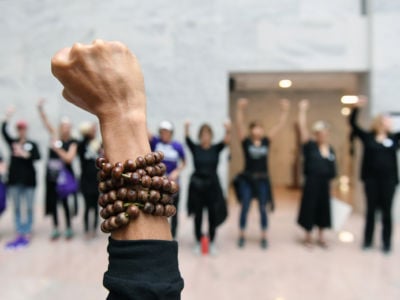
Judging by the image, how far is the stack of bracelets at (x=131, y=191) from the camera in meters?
0.76

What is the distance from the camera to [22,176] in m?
4.78

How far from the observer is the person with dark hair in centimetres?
72

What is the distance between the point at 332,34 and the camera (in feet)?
21.8

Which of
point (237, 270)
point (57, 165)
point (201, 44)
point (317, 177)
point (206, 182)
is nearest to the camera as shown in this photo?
point (237, 270)

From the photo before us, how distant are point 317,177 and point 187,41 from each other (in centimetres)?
387

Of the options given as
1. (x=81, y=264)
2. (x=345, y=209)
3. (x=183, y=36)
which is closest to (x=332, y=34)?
(x=183, y=36)

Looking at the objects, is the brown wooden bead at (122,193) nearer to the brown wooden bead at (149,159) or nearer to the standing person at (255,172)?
the brown wooden bead at (149,159)

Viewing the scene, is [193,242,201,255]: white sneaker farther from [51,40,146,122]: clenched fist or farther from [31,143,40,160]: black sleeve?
[51,40,146,122]: clenched fist

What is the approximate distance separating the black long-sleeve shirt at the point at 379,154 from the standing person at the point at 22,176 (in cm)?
443

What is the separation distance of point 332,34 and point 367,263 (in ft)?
14.5

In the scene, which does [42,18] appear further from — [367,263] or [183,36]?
[367,263]

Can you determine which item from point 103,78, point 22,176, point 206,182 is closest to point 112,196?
point 103,78

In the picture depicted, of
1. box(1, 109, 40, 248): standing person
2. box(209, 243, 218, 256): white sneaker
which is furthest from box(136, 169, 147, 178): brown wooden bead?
box(1, 109, 40, 248): standing person

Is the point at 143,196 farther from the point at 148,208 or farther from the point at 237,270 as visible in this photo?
the point at 237,270
